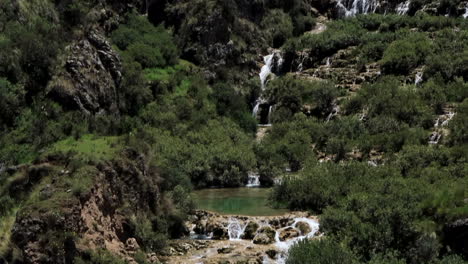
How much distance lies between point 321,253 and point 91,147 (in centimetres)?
1445

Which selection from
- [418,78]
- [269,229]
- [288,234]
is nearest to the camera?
[288,234]

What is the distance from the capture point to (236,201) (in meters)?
40.4

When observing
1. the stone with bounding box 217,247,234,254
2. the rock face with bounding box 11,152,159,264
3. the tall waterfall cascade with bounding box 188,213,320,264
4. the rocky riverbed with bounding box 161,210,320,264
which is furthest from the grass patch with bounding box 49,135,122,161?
the stone with bounding box 217,247,234,254

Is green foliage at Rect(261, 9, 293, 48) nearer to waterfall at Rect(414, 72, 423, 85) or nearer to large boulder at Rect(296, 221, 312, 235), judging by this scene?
waterfall at Rect(414, 72, 423, 85)

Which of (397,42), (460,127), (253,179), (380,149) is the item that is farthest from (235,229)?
(397,42)

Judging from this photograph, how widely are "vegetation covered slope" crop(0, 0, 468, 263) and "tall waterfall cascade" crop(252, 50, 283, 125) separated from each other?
1286mm

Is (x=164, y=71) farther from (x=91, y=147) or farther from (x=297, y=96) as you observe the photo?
(x=91, y=147)

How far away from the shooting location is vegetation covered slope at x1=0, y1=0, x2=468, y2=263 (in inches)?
1037

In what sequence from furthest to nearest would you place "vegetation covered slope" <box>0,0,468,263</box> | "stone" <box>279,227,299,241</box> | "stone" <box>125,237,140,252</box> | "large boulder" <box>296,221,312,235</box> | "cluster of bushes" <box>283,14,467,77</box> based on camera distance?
"cluster of bushes" <box>283,14,467,77</box> < "large boulder" <box>296,221,312,235</box> < "stone" <box>279,227,299,241</box> < "stone" <box>125,237,140,252</box> < "vegetation covered slope" <box>0,0,468,263</box>

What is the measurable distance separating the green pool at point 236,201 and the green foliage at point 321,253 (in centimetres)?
1070

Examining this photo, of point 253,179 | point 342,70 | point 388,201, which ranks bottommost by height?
point 253,179

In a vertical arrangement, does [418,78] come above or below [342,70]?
below

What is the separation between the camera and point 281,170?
1845 inches

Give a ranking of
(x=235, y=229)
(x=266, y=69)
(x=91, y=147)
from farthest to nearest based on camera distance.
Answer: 1. (x=266, y=69)
2. (x=235, y=229)
3. (x=91, y=147)
